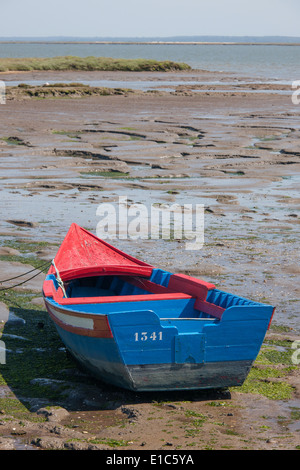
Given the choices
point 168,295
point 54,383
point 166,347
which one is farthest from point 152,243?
point 166,347

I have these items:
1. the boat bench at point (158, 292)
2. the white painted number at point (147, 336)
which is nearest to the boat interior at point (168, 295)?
the boat bench at point (158, 292)

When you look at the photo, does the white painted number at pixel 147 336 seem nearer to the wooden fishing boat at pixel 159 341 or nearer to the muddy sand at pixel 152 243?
the wooden fishing boat at pixel 159 341

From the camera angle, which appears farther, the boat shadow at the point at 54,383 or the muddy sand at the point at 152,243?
the boat shadow at the point at 54,383

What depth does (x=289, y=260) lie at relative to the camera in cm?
1111

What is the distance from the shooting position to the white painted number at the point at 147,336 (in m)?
6.21

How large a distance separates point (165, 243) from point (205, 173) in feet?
20.0

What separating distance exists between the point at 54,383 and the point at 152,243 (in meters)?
5.34

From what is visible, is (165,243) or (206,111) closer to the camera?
(165,243)

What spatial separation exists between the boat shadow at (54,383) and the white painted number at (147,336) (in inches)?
23.9

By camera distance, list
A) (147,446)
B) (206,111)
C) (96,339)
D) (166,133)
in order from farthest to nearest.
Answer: (206,111) → (166,133) → (96,339) → (147,446)

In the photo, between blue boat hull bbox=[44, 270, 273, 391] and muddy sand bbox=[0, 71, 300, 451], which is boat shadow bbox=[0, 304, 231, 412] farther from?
blue boat hull bbox=[44, 270, 273, 391]

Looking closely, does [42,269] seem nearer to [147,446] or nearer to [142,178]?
[147,446]

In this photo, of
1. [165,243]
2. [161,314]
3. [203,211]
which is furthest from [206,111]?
[161,314]

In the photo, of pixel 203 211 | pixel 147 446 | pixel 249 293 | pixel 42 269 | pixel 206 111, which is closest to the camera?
pixel 147 446
